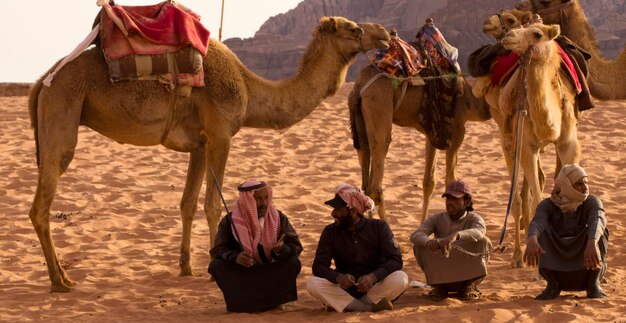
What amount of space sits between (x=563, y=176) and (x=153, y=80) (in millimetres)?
3565

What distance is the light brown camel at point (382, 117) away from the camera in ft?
34.6

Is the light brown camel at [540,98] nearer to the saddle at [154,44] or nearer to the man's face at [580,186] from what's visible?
the man's face at [580,186]

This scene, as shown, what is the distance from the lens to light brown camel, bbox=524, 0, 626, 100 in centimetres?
1011

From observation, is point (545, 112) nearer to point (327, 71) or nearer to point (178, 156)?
point (327, 71)

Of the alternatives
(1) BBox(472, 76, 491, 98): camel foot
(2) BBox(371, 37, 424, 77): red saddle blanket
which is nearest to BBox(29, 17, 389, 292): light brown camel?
(2) BBox(371, 37, 424, 77): red saddle blanket

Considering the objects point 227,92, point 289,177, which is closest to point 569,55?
point 227,92

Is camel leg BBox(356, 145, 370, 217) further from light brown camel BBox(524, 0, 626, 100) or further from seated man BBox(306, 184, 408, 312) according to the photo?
seated man BBox(306, 184, 408, 312)

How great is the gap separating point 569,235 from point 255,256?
2199 millimetres

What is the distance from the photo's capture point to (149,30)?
8.95m

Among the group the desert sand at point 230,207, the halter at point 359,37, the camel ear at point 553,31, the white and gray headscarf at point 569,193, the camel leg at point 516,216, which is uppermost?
the camel ear at point 553,31

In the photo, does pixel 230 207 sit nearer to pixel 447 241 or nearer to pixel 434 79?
pixel 434 79

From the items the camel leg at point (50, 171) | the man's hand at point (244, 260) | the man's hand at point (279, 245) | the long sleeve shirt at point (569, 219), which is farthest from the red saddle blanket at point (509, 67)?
the camel leg at point (50, 171)

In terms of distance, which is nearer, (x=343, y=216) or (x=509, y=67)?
(x=343, y=216)

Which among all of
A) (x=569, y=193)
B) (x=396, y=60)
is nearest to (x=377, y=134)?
(x=396, y=60)
